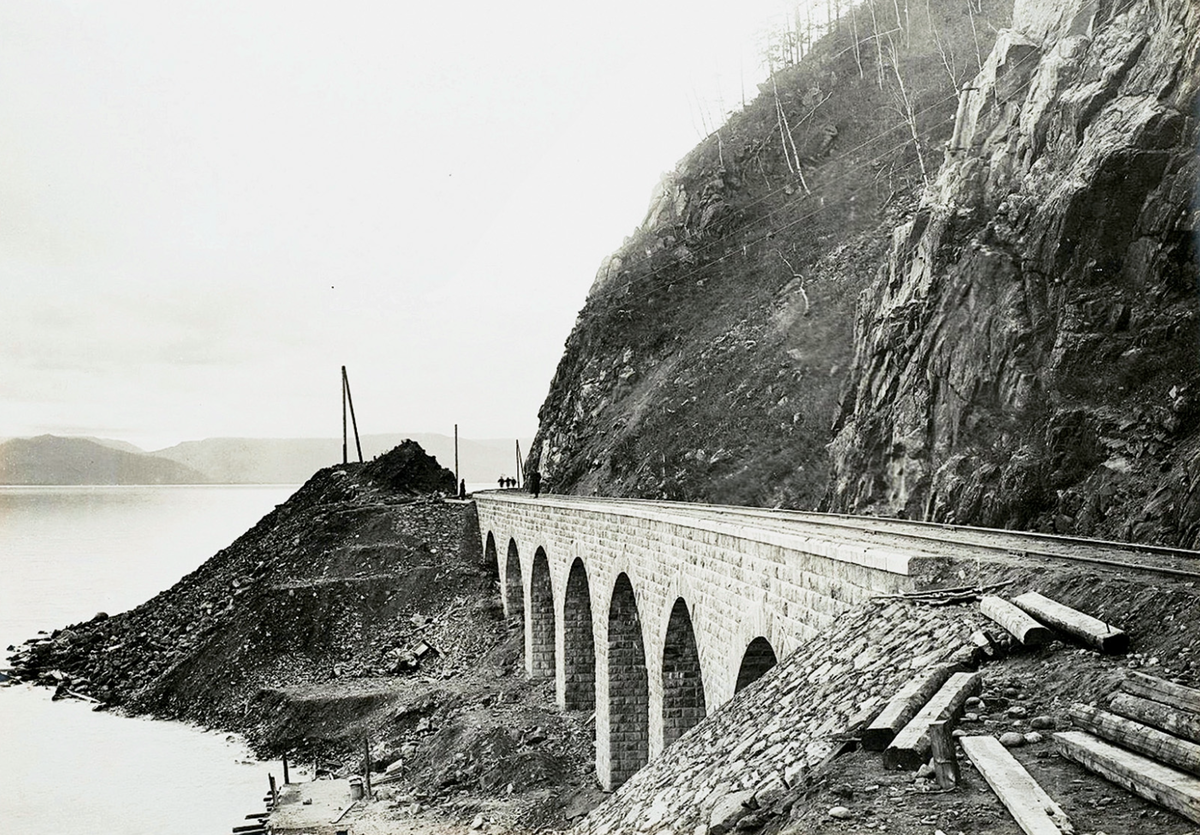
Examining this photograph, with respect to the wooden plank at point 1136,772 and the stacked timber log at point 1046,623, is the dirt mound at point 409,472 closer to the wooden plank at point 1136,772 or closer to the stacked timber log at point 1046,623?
the stacked timber log at point 1046,623

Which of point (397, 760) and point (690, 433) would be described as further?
point (690, 433)

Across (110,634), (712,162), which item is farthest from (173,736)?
(712,162)

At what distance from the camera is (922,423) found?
28.5m

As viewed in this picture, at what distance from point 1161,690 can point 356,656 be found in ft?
112

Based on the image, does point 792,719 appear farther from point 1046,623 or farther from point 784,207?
point 784,207

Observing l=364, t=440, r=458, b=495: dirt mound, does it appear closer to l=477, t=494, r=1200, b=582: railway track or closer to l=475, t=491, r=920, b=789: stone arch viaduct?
l=475, t=491, r=920, b=789: stone arch viaduct

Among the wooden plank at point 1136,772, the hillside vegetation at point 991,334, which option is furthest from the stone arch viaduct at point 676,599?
the hillside vegetation at point 991,334

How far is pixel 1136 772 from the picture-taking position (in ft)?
16.6

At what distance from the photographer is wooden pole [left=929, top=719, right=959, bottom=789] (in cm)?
559

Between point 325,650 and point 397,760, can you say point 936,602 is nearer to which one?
point 397,760

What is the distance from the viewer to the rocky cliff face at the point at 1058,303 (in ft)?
70.8

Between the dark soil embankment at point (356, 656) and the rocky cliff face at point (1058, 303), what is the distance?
489 inches

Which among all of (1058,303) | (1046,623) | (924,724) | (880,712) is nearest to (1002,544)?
(1046,623)

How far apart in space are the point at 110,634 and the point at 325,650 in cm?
1590
